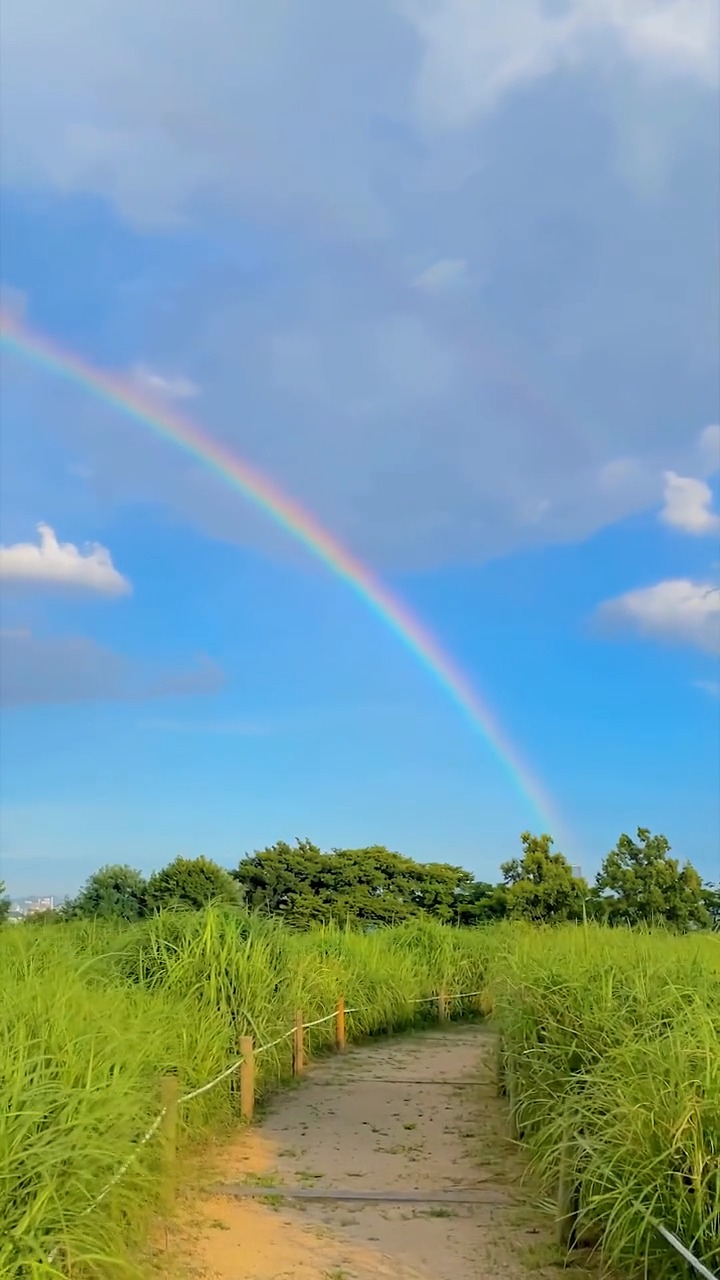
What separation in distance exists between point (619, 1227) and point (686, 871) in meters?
16.0

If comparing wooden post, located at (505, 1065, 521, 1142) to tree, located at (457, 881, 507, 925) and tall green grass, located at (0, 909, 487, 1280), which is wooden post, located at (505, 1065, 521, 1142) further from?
tree, located at (457, 881, 507, 925)

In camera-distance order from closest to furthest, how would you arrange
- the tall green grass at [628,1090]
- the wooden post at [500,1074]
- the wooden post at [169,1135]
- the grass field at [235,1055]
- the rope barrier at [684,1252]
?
the rope barrier at [684,1252] → the grass field at [235,1055] → the tall green grass at [628,1090] → the wooden post at [169,1135] → the wooden post at [500,1074]

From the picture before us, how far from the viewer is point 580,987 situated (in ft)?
18.7

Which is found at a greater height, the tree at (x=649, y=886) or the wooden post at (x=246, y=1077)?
the tree at (x=649, y=886)

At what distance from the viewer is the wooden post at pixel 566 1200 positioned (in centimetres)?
441

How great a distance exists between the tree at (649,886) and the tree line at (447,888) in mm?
18

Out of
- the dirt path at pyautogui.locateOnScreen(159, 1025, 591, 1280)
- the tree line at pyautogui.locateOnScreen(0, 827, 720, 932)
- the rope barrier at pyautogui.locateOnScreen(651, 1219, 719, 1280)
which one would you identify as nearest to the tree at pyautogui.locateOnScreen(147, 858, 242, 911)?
the tree line at pyautogui.locateOnScreen(0, 827, 720, 932)

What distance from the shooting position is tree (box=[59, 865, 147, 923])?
623 inches

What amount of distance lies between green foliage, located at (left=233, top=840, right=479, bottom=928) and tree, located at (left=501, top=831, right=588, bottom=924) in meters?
1.31

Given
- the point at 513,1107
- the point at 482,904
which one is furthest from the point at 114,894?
the point at 513,1107

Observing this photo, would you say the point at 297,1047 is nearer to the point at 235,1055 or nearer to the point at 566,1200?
the point at 235,1055

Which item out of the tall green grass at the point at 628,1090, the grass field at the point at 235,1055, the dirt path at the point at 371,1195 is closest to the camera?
the grass field at the point at 235,1055

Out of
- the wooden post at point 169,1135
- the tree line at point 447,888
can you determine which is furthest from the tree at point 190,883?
the wooden post at point 169,1135

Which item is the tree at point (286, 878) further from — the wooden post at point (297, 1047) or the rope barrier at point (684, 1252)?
the rope barrier at point (684, 1252)
